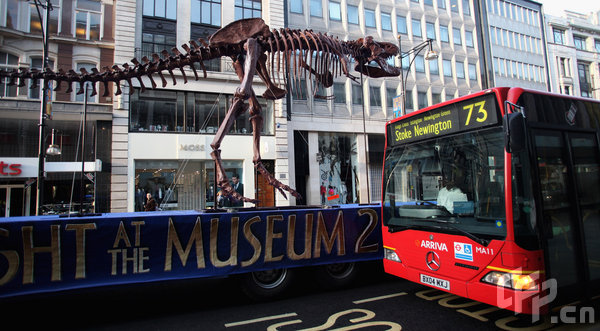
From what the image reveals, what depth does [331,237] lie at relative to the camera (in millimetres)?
5785

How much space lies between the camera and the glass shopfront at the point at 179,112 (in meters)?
17.1

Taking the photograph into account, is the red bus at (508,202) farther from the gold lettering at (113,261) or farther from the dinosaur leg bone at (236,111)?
the gold lettering at (113,261)

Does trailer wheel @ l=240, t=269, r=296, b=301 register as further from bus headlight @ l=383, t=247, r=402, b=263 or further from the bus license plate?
the bus license plate

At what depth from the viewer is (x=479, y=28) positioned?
28516mm

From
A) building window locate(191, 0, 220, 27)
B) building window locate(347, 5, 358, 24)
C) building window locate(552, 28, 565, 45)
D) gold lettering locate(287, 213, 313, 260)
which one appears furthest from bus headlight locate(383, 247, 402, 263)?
building window locate(552, 28, 565, 45)

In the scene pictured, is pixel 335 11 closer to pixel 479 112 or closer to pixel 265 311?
pixel 479 112

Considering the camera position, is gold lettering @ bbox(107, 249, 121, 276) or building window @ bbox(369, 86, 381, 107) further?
building window @ bbox(369, 86, 381, 107)

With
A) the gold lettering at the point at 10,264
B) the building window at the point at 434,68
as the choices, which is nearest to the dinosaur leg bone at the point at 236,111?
the gold lettering at the point at 10,264

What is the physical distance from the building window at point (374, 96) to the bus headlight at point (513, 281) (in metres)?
20.0

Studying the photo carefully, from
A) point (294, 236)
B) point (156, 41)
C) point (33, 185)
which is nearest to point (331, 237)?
point (294, 236)

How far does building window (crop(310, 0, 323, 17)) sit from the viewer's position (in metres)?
21.6

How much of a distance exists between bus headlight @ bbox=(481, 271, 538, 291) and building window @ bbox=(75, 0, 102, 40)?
19734mm

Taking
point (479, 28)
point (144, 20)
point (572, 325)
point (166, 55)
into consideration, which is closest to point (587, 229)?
point (572, 325)

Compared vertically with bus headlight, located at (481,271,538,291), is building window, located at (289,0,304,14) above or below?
above
